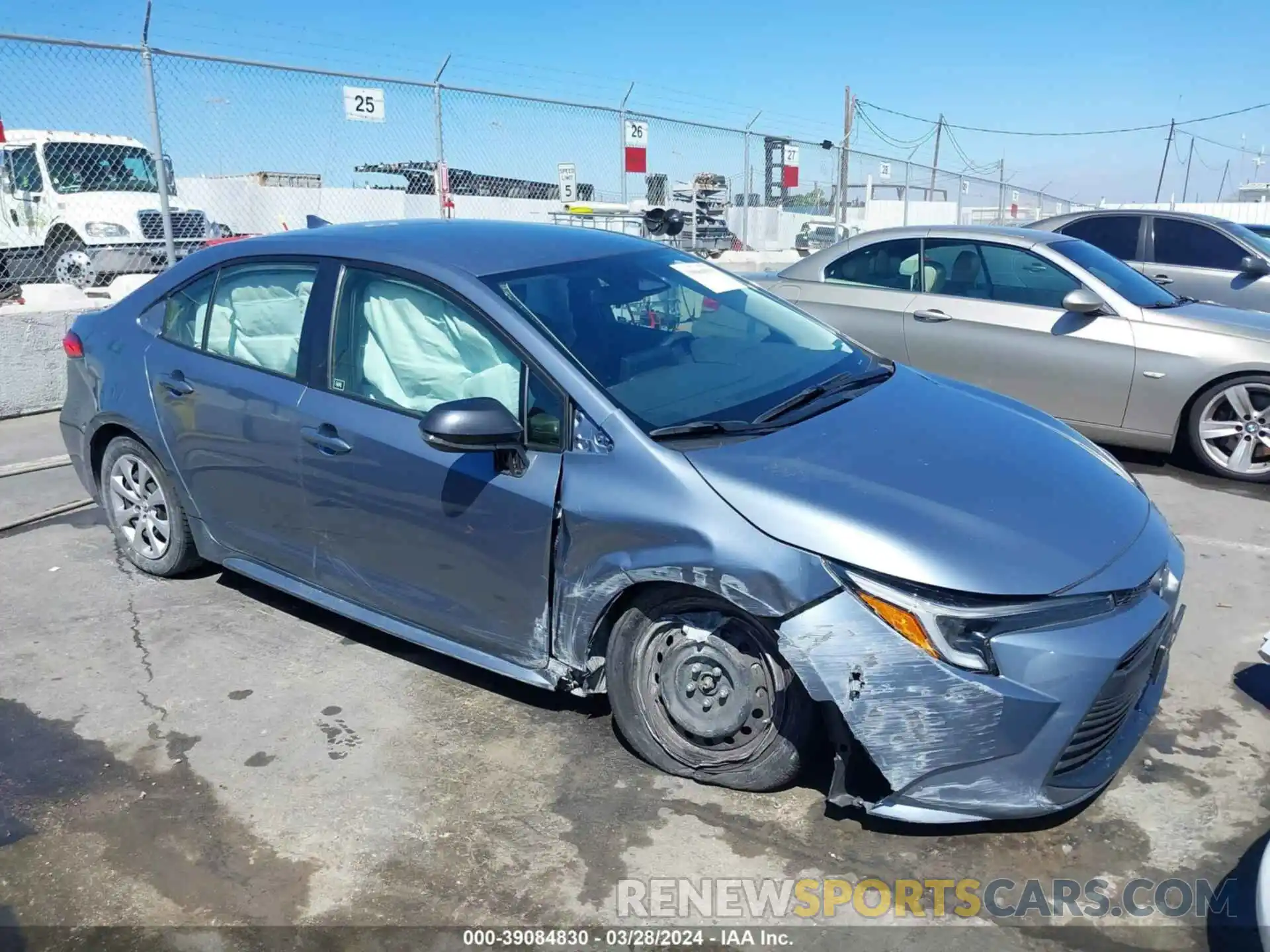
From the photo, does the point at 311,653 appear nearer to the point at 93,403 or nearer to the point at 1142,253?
the point at 93,403

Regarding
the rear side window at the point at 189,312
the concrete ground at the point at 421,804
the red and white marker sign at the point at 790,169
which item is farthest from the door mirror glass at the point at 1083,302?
the red and white marker sign at the point at 790,169

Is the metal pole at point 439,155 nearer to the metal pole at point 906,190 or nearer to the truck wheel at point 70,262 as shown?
the truck wheel at point 70,262

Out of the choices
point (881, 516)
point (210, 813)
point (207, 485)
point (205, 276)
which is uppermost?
point (205, 276)

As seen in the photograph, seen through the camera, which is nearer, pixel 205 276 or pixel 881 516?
pixel 881 516

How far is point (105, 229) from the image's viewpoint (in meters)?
13.0

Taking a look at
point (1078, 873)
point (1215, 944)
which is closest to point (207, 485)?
point (1078, 873)

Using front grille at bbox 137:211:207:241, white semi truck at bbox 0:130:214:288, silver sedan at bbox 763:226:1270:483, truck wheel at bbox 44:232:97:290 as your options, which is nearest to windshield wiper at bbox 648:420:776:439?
silver sedan at bbox 763:226:1270:483

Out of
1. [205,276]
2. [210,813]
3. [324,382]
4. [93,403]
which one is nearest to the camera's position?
[210,813]

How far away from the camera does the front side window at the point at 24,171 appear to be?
1355 centimetres

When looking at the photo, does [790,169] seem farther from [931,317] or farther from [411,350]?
[411,350]

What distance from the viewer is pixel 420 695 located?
3588mm

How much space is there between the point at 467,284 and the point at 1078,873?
2.50 meters

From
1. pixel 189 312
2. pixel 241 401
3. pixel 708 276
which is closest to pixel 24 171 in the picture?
pixel 189 312

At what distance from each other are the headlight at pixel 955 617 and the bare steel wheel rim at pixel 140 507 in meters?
3.27
